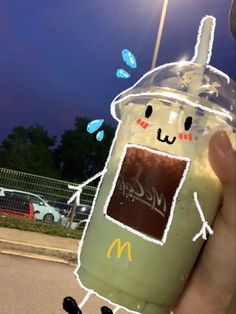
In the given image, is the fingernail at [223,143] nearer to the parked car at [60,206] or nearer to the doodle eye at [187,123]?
the doodle eye at [187,123]

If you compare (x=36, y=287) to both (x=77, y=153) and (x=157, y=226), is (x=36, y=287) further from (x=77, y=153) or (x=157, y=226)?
(x=77, y=153)

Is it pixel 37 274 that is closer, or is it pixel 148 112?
pixel 148 112

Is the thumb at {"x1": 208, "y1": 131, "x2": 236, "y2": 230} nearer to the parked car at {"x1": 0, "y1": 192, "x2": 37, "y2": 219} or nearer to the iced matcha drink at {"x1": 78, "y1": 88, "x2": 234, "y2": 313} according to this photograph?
the iced matcha drink at {"x1": 78, "y1": 88, "x2": 234, "y2": 313}

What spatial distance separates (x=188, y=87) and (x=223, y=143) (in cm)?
18

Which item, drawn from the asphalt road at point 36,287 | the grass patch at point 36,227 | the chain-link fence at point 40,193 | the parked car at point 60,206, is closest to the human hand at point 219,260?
the asphalt road at point 36,287

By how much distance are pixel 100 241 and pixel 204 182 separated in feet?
0.90

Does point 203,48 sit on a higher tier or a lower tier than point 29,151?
higher

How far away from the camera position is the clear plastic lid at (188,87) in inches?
49.5

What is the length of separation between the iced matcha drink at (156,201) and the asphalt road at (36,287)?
12.3 ft

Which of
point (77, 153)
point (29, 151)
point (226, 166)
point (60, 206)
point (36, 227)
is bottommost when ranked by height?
point (29, 151)

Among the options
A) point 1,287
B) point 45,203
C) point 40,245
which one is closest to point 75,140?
point 45,203

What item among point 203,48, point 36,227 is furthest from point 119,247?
point 36,227

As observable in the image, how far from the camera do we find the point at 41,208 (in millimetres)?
13195

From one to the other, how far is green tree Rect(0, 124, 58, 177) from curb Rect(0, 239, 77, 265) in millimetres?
28395
